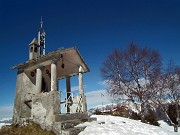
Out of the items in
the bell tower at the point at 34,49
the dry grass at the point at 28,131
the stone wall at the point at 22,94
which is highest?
the bell tower at the point at 34,49

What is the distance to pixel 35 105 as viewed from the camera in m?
10.0

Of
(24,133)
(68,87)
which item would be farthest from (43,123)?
(68,87)

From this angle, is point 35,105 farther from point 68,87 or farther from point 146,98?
point 146,98

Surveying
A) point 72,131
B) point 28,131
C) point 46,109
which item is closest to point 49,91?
point 46,109

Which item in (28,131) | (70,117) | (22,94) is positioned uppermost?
(22,94)

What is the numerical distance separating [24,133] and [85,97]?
4.79m

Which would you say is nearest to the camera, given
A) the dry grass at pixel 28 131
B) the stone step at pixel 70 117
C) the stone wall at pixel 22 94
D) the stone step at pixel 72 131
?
the stone step at pixel 72 131

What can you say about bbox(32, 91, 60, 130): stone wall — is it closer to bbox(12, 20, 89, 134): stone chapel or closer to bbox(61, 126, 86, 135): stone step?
bbox(12, 20, 89, 134): stone chapel

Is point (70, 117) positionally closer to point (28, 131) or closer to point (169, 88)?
point (28, 131)

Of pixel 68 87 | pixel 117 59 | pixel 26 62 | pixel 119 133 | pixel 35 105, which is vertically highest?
pixel 117 59

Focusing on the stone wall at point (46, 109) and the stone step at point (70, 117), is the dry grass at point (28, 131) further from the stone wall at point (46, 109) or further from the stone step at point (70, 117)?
the stone step at point (70, 117)

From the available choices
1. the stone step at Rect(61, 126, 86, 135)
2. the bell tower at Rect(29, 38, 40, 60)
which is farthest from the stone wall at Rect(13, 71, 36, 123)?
the stone step at Rect(61, 126, 86, 135)

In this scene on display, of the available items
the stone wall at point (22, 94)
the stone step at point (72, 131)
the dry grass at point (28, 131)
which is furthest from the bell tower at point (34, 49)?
the stone step at point (72, 131)

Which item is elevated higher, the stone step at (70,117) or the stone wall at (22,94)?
the stone wall at (22,94)
